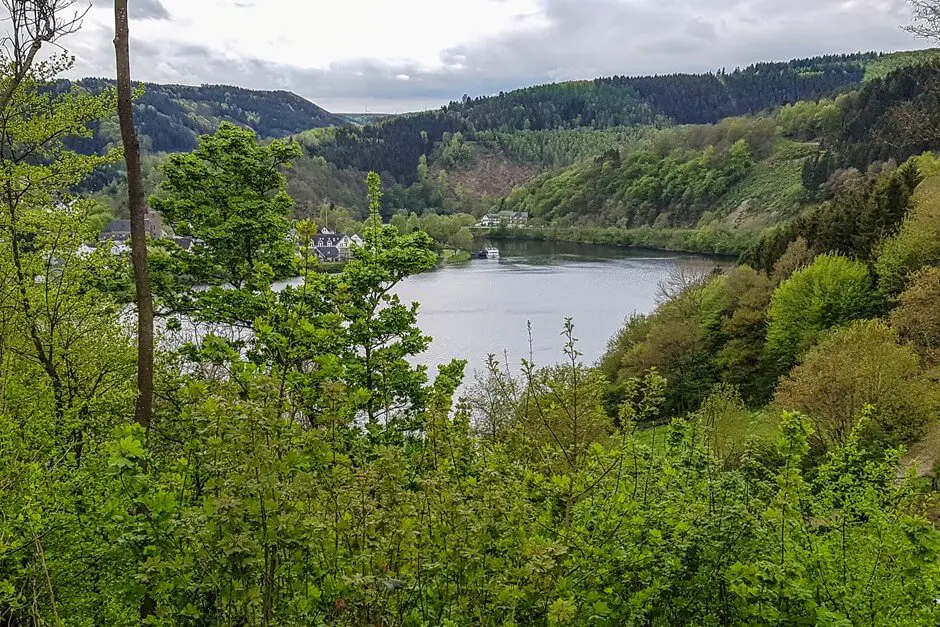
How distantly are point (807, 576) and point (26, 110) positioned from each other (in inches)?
392

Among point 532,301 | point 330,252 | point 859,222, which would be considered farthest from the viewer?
point 330,252

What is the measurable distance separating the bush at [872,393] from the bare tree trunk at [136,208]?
14199mm

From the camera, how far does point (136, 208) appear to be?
498 centimetres

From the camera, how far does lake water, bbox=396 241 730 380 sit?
3641 cm

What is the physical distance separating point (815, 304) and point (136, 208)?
81.9ft

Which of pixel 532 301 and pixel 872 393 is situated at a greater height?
pixel 872 393

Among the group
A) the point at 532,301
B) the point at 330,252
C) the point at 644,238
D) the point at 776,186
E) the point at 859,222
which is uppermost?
the point at 776,186

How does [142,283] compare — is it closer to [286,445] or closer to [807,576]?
[286,445]

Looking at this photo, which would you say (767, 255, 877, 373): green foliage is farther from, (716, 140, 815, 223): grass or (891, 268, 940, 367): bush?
(716, 140, 815, 223): grass

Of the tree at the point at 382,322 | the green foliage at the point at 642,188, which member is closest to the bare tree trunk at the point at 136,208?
the tree at the point at 382,322

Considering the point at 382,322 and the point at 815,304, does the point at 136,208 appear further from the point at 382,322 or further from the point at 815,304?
the point at 815,304

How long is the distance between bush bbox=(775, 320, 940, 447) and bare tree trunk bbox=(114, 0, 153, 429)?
1420 cm

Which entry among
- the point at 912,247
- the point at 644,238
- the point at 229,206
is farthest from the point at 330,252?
the point at 229,206

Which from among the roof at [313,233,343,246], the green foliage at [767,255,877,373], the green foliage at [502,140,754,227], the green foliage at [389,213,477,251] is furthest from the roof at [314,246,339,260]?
the green foliage at [767,255,877,373]
